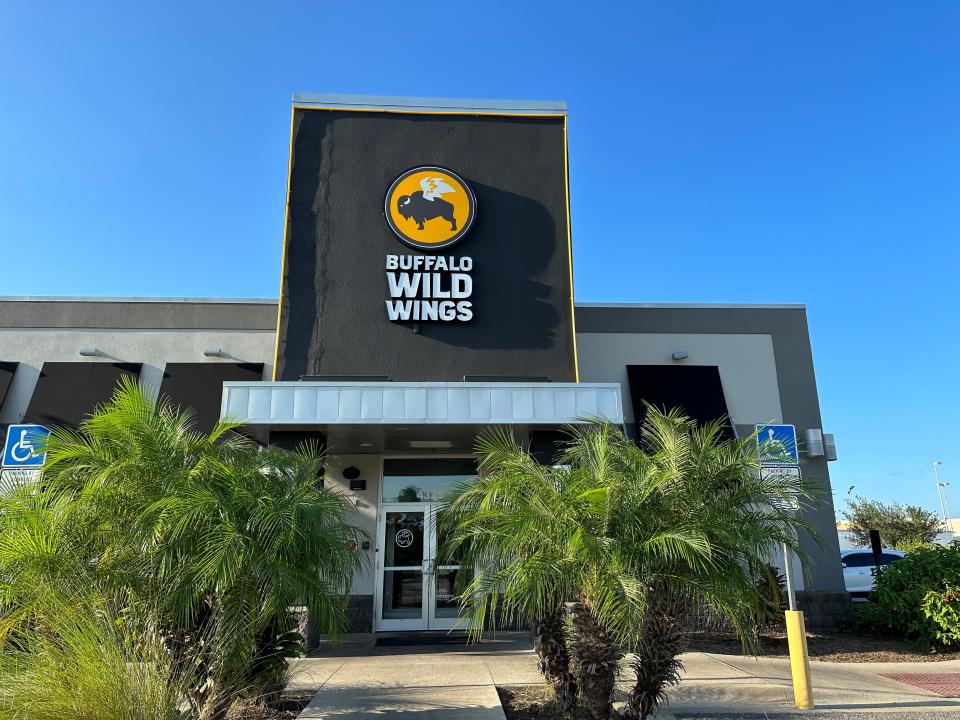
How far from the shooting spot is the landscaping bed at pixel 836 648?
11.4 meters

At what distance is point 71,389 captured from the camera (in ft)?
46.5

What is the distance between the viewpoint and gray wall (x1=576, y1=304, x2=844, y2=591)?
1530cm

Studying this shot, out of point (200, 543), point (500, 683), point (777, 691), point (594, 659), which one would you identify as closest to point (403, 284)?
point (500, 683)

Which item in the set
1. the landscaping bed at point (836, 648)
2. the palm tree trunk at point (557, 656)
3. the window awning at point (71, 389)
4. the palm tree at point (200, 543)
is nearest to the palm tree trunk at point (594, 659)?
the palm tree trunk at point (557, 656)

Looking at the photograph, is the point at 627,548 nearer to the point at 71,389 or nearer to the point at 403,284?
the point at 403,284

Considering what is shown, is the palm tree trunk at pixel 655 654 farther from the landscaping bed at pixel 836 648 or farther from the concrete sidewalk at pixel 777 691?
the landscaping bed at pixel 836 648

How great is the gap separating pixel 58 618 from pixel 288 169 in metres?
10.2

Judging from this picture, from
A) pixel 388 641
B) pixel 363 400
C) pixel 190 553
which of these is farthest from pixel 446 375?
pixel 190 553

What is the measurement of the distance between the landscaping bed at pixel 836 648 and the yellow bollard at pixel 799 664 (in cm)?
298

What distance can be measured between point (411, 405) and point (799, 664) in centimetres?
641

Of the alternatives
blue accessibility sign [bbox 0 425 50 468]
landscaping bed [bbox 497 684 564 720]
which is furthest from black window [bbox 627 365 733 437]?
blue accessibility sign [bbox 0 425 50 468]

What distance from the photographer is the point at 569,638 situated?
685 centimetres

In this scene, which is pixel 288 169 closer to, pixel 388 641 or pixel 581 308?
pixel 581 308

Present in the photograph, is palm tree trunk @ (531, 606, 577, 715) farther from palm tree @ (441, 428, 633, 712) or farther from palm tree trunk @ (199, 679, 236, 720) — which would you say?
palm tree trunk @ (199, 679, 236, 720)
